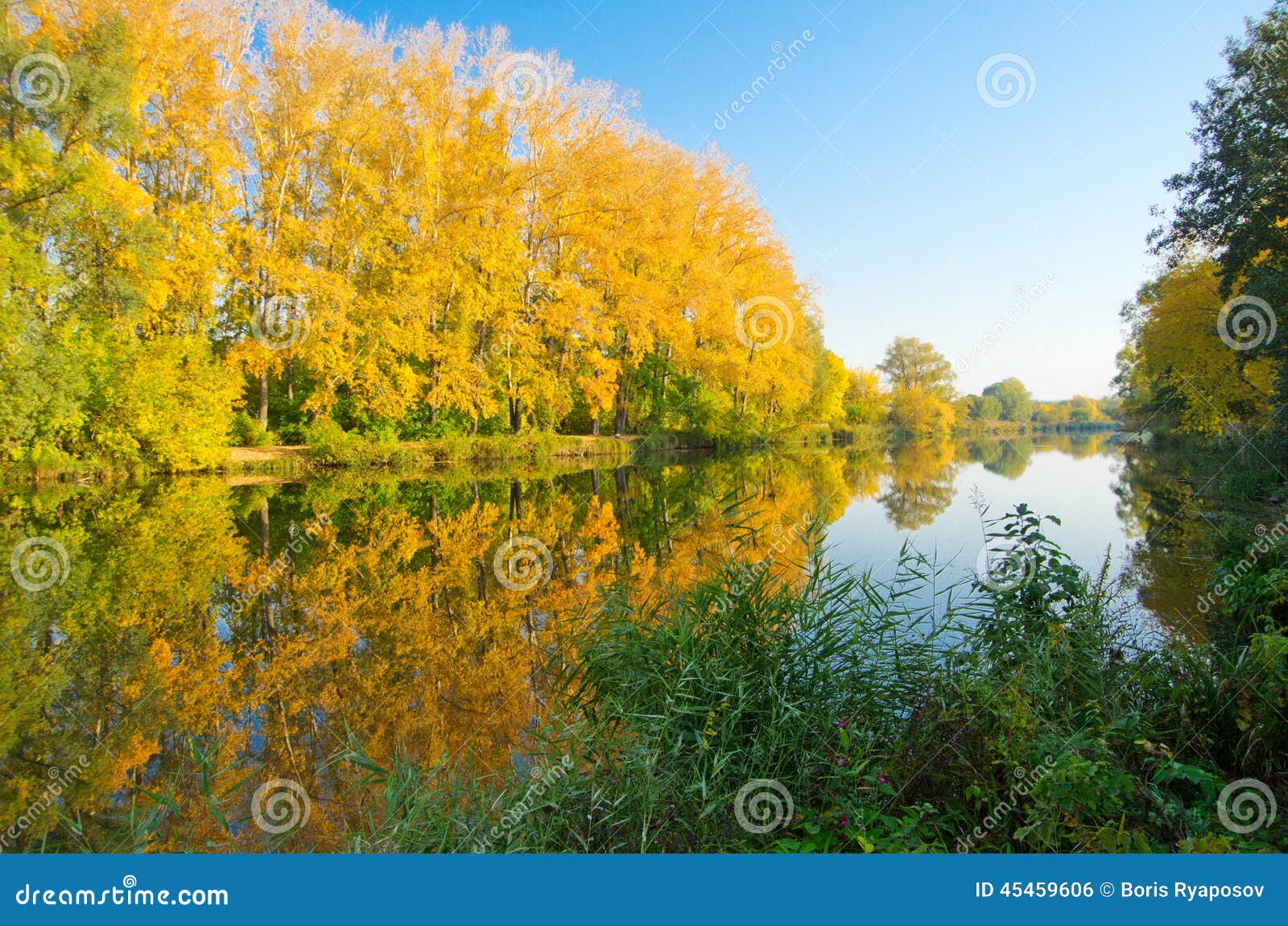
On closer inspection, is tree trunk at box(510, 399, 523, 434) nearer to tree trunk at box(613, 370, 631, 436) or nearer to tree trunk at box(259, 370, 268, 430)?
tree trunk at box(613, 370, 631, 436)

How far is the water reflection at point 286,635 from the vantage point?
13.4 ft

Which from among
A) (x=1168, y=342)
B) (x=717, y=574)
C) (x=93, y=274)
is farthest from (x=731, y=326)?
(x=717, y=574)

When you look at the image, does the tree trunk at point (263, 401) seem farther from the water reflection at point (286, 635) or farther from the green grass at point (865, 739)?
the green grass at point (865, 739)

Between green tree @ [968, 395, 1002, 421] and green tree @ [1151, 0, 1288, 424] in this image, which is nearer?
green tree @ [1151, 0, 1288, 424]

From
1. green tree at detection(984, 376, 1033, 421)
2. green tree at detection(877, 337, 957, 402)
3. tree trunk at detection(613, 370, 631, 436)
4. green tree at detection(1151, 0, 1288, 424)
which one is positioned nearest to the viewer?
green tree at detection(1151, 0, 1288, 424)

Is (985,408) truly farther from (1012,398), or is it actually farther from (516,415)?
(516,415)

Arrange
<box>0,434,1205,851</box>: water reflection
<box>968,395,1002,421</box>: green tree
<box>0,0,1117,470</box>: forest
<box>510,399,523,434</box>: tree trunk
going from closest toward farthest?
<box>0,434,1205,851</box>: water reflection < <box>0,0,1117,470</box>: forest < <box>510,399,523,434</box>: tree trunk < <box>968,395,1002,421</box>: green tree

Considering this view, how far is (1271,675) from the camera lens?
11.4ft

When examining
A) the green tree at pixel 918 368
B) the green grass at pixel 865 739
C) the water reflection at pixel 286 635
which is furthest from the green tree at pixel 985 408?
the green grass at pixel 865 739

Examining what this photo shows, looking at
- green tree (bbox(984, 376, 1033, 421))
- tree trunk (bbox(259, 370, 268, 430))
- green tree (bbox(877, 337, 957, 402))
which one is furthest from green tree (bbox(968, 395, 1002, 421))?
tree trunk (bbox(259, 370, 268, 430))

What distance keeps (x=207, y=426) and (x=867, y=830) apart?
22832mm

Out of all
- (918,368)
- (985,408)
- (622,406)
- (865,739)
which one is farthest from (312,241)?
(985,408)

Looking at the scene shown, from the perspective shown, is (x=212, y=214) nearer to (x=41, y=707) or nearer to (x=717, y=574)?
(x=41, y=707)

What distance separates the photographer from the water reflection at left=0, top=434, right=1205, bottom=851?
4082 millimetres
